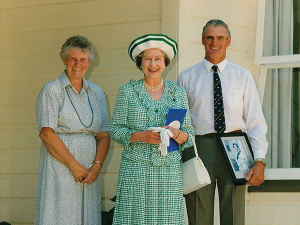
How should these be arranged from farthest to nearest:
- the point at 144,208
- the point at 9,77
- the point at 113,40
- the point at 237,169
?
the point at 9,77
the point at 113,40
the point at 237,169
the point at 144,208

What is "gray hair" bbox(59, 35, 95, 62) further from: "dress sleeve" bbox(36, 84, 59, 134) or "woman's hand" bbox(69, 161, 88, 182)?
"woman's hand" bbox(69, 161, 88, 182)

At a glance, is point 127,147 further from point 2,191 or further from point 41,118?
point 2,191

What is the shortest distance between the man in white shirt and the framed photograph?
1.6 inches

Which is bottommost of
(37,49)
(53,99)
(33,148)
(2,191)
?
(2,191)

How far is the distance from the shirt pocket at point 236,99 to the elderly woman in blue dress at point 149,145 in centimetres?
38

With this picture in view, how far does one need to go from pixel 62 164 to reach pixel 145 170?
0.67 metres

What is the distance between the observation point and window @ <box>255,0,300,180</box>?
5.57m

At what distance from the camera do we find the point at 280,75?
5633mm

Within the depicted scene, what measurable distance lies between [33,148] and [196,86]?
6.91ft

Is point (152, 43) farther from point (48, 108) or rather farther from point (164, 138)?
point (48, 108)

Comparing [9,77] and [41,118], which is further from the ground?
[9,77]

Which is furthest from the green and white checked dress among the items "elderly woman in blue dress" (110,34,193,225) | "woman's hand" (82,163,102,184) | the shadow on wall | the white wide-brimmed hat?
the shadow on wall

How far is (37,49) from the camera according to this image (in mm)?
6047

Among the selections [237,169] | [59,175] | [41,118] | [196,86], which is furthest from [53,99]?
[237,169]
